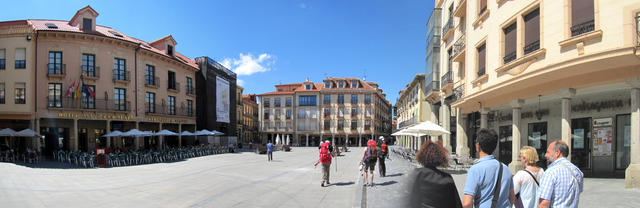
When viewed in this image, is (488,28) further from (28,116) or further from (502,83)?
(28,116)

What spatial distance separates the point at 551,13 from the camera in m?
9.49

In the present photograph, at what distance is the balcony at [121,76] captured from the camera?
81.3ft

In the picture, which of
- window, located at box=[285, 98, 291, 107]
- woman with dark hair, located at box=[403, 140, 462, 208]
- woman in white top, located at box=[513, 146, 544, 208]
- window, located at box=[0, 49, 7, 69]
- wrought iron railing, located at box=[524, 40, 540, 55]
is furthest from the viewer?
window, located at box=[285, 98, 291, 107]

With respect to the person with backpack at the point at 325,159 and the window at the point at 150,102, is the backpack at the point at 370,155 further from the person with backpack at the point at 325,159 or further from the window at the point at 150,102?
the window at the point at 150,102

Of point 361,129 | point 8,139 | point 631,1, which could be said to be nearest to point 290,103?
point 361,129

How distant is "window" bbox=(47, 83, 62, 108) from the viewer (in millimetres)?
21875

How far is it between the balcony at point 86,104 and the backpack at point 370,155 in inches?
869

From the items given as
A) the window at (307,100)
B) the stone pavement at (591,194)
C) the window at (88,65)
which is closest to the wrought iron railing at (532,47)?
the stone pavement at (591,194)

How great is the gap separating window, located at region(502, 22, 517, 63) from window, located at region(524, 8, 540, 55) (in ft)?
1.75

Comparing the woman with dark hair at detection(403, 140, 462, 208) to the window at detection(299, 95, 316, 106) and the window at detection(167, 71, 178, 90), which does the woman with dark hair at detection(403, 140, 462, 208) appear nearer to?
the window at detection(167, 71, 178, 90)

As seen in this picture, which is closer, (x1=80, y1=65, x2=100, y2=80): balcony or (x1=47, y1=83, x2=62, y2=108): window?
(x1=47, y1=83, x2=62, y2=108): window

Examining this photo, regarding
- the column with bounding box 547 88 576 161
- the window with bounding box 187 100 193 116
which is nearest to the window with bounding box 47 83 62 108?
the window with bounding box 187 100 193 116

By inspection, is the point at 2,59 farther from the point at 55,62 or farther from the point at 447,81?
the point at 447,81

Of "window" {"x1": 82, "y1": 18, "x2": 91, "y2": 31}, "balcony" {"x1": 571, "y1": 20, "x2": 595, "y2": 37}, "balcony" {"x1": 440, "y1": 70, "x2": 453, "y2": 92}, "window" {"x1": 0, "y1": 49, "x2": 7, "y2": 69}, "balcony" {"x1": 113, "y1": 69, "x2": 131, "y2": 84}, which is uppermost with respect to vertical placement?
"window" {"x1": 82, "y1": 18, "x2": 91, "y2": 31}
